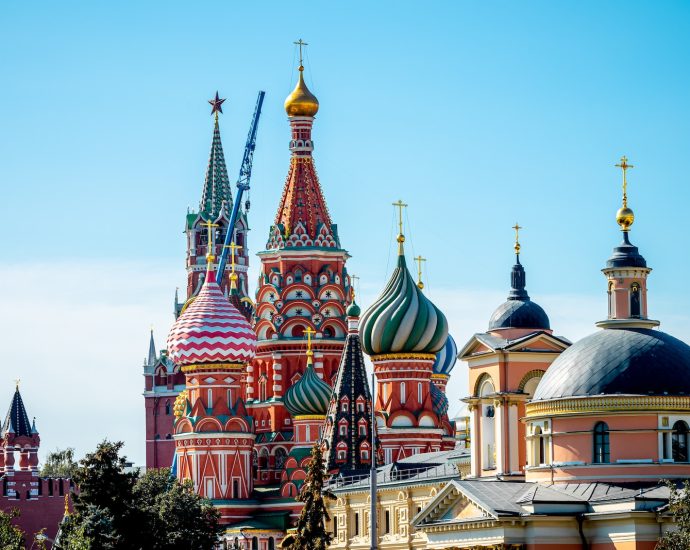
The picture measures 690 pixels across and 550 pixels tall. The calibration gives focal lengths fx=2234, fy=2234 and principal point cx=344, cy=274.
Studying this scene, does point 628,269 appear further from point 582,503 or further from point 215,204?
point 215,204

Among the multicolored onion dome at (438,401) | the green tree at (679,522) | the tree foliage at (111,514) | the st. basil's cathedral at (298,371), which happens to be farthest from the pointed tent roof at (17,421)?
the green tree at (679,522)

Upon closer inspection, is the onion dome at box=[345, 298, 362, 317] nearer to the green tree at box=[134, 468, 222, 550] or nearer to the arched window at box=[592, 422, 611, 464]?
the green tree at box=[134, 468, 222, 550]

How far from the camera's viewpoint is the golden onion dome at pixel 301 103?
9612 cm

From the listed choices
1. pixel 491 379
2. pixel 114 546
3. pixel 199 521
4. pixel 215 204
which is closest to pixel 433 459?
pixel 199 521

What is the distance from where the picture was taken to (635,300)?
2452 inches

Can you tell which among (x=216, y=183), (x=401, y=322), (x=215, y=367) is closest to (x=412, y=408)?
(x=401, y=322)

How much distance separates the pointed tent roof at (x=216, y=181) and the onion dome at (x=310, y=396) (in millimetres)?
36925

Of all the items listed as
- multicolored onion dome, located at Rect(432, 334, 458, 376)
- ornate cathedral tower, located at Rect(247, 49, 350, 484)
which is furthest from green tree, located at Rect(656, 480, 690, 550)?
multicolored onion dome, located at Rect(432, 334, 458, 376)

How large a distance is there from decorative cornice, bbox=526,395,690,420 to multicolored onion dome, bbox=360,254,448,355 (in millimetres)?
28231

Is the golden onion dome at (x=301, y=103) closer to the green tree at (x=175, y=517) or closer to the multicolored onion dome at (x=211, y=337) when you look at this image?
the multicolored onion dome at (x=211, y=337)

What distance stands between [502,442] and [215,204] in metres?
63.8

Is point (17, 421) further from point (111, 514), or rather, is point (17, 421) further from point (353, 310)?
point (111, 514)

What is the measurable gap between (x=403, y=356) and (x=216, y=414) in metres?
8.07

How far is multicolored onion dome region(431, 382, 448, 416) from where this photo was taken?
90500 mm
